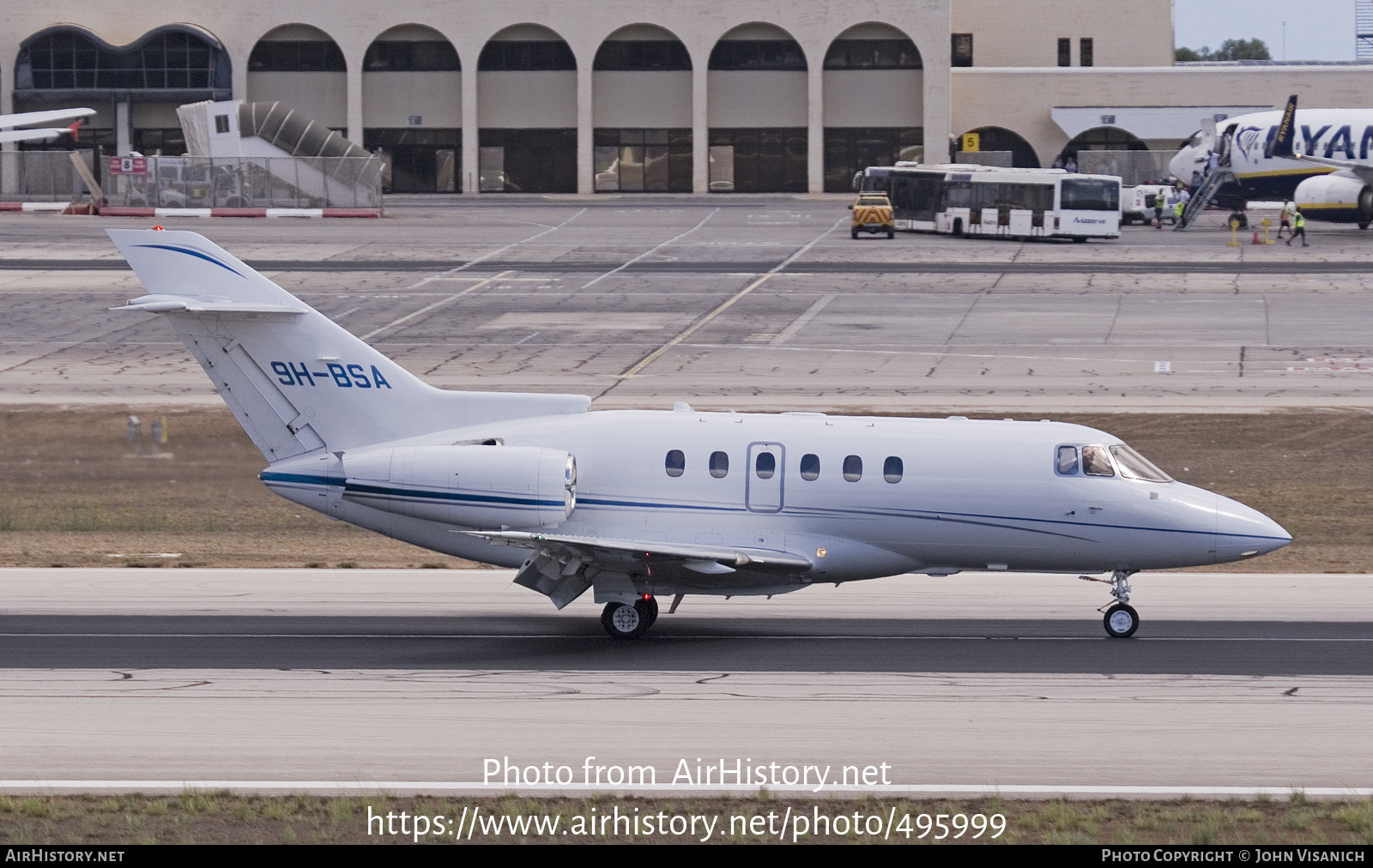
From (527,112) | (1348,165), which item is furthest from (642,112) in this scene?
(1348,165)

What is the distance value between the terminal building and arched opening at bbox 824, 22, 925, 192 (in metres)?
0.13

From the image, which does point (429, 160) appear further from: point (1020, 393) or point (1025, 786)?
point (1025, 786)

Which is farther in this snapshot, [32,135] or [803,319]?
[32,135]

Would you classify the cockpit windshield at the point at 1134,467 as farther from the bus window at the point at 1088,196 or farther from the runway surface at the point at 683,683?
the bus window at the point at 1088,196

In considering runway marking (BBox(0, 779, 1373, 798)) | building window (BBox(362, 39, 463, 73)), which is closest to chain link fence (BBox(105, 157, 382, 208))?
building window (BBox(362, 39, 463, 73))

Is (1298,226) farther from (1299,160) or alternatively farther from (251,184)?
(251,184)

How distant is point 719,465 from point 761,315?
120ft

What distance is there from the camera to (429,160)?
371 ft

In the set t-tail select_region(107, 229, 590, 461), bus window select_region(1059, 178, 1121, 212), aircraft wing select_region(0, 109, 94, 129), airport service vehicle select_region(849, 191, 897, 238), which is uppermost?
aircraft wing select_region(0, 109, 94, 129)

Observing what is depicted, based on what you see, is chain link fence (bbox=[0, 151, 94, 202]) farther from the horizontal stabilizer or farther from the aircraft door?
the aircraft door

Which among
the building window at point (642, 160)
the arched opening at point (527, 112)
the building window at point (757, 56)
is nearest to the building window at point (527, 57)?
the arched opening at point (527, 112)

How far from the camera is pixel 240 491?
33.8m

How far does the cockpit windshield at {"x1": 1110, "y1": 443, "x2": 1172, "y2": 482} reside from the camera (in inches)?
896

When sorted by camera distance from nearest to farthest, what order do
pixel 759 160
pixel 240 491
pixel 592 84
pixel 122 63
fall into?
pixel 240 491 < pixel 122 63 < pixel 592 84 < pixel 759 160
